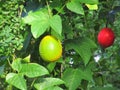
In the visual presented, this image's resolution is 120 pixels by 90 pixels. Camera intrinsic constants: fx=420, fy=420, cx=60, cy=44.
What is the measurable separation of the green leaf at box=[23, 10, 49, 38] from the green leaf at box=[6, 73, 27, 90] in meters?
0.13

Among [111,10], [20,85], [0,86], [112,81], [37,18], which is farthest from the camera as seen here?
[112,81]

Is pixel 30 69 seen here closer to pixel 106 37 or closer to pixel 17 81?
pixel 17 81

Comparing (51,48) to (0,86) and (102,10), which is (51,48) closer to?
(0,86)

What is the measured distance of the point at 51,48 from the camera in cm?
125

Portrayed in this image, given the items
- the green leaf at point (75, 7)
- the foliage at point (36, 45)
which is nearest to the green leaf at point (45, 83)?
the foliage at point (36, 45)

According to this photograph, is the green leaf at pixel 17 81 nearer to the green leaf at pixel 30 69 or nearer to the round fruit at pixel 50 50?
the green leaf at pixel 30 69

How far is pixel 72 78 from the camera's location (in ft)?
4.61

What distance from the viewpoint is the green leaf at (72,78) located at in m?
1.38

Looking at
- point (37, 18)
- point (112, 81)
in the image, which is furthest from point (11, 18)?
point (112, 81)

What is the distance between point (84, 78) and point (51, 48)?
8.8 inches

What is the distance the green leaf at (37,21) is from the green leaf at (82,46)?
0.67 ft

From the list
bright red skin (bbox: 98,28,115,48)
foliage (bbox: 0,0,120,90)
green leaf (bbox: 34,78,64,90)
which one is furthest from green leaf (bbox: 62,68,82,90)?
bright red skin (bbox: 98,28,115,48)

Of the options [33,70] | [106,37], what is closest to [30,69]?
[33,70]

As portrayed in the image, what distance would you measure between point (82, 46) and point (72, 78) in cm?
11
